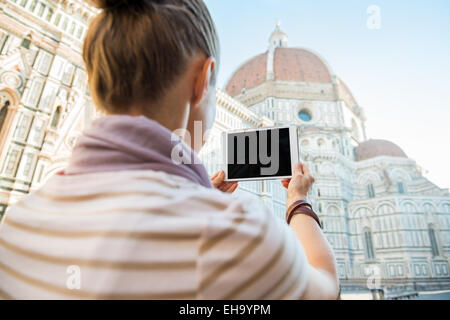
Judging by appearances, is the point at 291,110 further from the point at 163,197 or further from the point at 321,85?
the point at 163,197

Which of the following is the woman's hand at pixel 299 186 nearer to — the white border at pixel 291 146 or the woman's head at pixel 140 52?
the white border at pixel 291 146

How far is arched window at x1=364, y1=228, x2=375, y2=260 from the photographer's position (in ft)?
45.4

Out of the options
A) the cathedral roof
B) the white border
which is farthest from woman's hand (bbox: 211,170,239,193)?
the cathedral roof

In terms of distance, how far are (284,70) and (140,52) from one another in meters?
22.4

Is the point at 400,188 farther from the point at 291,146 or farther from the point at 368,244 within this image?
the point at 291,146

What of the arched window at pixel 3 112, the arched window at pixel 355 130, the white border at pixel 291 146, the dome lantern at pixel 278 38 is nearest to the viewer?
the white border at pixel 291 146

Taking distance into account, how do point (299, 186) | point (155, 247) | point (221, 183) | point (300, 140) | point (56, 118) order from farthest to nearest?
point (300, 140) < point (56, 118) < point (221, 183) < point (299, 186) < point (155, 247)

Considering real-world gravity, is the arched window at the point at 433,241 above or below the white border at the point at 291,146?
above

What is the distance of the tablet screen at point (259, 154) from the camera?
806 mm

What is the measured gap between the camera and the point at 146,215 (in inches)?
10.8

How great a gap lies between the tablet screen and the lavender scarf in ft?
1.52

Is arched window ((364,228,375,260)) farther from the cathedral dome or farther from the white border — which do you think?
the white border

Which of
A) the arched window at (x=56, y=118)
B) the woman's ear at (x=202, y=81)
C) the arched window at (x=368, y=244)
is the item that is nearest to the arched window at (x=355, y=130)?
the arched window at (x=368, y=244)

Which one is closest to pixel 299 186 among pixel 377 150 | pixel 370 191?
pixel 370 191
